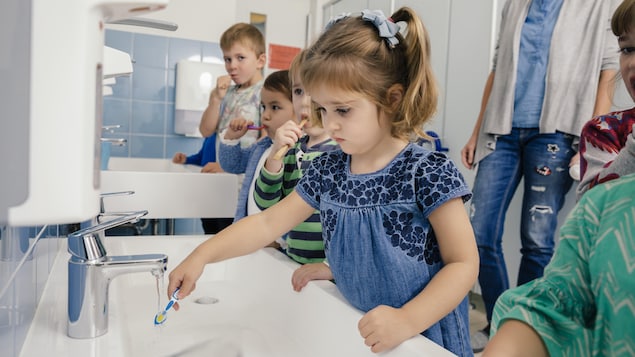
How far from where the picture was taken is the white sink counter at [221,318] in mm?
611

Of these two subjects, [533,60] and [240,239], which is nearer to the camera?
[240,239]

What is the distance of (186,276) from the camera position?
74cm

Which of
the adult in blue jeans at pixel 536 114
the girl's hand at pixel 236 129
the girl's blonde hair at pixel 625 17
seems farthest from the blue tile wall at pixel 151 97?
the girl's blonde hair at pixel 625 17

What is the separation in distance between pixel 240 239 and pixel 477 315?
1.60 meters

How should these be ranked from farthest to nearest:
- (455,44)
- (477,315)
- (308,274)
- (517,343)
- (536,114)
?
(455,44) → (477,315) → (536,114) → (308,274) → (517,343)

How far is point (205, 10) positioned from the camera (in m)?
2.72

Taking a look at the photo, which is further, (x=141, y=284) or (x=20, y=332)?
(x=141, y=284)

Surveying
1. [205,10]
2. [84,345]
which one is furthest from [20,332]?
[205,10]

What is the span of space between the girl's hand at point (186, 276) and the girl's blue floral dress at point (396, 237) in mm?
208

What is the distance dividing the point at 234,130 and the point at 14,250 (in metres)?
1.10

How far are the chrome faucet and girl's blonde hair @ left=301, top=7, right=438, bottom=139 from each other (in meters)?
0.36

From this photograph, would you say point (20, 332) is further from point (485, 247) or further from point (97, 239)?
point (485, 247)

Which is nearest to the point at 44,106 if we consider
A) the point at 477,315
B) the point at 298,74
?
the point at 298,74

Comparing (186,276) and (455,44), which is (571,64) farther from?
(186,276)
